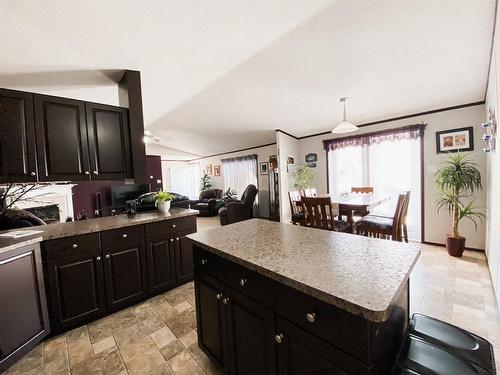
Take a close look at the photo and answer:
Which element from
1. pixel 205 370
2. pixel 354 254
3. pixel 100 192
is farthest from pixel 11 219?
pixel 100 192

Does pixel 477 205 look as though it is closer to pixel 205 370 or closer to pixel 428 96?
pixel 428 96

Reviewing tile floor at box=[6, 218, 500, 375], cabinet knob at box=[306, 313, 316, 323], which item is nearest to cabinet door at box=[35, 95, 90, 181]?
tile floor at box=[6, 218, 500, 375]

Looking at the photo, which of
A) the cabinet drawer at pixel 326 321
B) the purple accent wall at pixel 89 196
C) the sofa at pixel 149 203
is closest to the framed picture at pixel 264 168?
the sofa at pixel 149 203

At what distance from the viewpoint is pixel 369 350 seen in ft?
2.21

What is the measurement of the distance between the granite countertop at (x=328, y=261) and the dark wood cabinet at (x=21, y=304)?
4.19ft

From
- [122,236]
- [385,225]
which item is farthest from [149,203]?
[385,225]

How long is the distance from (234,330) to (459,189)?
372 cm

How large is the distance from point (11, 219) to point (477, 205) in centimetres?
578

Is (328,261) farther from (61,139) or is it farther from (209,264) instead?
(61,139)

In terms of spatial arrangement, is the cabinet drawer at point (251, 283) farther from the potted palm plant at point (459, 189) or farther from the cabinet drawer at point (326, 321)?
the potted palm plant at point (459, 189)

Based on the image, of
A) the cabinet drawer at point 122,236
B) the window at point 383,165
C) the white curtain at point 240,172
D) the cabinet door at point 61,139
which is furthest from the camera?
the white curtain at point 240,172

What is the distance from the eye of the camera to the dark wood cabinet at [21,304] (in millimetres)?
1473

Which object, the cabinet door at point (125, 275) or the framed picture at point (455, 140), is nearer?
the cabinet door at point (125, 275)

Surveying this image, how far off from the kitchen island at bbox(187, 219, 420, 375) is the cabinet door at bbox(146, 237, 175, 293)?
3.46 feet
